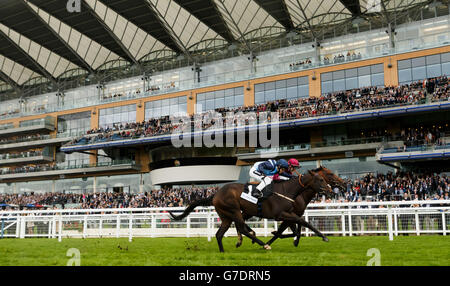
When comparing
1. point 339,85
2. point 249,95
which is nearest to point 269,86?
point 249,95

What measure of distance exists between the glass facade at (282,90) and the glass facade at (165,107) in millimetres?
7840

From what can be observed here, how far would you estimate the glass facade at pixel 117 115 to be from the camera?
4672 centimetres

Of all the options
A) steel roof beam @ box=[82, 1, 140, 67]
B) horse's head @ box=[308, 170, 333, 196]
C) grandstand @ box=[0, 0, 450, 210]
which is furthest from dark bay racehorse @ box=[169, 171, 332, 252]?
steel roof beam @ box=[82, 1, 140, 67]

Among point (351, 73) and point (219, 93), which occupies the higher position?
point (351, 73)

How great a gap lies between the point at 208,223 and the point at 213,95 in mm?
31033

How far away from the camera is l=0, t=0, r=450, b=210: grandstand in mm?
Result: 32625

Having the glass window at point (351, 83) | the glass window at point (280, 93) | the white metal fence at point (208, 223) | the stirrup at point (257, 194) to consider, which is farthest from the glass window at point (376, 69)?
the stirrup at point (257, 194)

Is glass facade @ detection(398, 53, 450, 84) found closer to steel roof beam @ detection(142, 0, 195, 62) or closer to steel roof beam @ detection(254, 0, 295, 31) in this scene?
steel roof beam @ detection(254, 0, 295, 31)

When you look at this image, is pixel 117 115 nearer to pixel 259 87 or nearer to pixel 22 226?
pixel 259 87

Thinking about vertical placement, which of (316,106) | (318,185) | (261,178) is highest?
(316,106)

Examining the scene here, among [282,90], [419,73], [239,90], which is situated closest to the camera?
[419,73]

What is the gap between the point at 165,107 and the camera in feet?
148

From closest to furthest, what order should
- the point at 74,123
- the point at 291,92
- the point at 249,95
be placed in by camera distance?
1. the point at 291,92
2. the point at 249,95
3. the point at 74,123

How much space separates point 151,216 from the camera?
1477 centimetres
